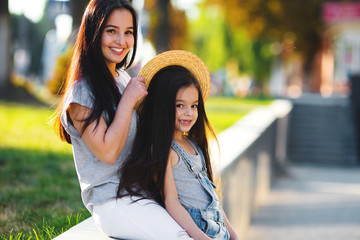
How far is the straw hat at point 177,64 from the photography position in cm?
309

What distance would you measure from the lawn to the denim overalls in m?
0.94

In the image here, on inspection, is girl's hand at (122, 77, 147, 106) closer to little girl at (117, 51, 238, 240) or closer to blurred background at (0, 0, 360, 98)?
little girl at (117, 51, 238, 240)

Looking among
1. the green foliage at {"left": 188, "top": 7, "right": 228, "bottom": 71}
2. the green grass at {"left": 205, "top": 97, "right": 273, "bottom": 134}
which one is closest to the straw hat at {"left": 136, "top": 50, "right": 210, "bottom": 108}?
the green grass at {"left": 205, "top": 97, "right": 273, "bottom": 134}

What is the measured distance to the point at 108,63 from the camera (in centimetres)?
305

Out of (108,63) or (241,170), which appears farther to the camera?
(241,170)

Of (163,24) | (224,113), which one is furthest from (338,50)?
(163,24)

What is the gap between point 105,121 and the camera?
9.12ft

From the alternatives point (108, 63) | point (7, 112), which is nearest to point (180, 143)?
point (108, 63)

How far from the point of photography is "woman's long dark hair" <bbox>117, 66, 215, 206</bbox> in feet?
9.14

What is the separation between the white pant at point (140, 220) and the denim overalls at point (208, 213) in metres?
0.18

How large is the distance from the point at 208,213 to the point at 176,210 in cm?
22

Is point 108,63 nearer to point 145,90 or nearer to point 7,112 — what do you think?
point 145,90

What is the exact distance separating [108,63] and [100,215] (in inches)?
31.6

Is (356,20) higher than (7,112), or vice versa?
(356,20)
